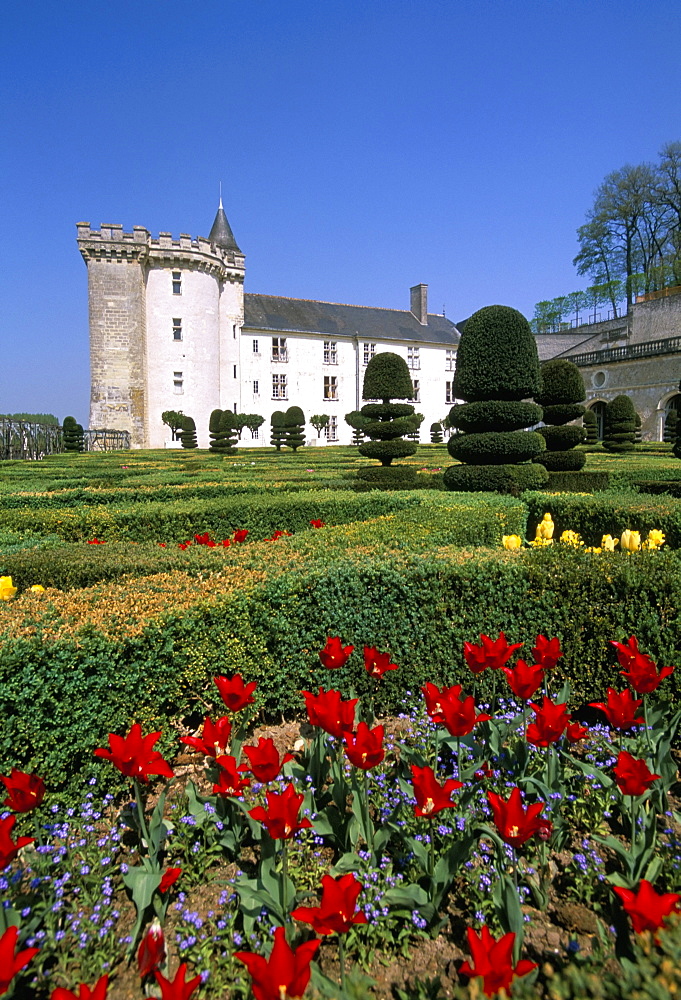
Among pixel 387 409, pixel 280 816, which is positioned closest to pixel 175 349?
pixel 387 409

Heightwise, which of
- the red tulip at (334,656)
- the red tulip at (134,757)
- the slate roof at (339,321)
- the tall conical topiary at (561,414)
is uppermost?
the slate roof at (339,321)

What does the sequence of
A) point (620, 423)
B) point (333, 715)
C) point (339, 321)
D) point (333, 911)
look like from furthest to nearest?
point (339, 321)
point (620, 423)
point (333, 715)
point (333, 911)

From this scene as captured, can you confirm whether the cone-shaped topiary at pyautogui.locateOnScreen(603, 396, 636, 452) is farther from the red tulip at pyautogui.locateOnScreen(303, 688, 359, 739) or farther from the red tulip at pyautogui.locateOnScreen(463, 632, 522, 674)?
the red tulip at pyautogui.locateOnScreen(303, 688, 359, 739)

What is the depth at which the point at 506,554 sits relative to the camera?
404cm

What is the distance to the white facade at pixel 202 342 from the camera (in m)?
34.6

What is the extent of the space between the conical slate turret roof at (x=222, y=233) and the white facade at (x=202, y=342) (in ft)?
0.28

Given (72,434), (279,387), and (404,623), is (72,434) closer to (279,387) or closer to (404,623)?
(279,387)

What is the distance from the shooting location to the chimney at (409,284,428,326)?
49000mm

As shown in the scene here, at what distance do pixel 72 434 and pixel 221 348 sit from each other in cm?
1132

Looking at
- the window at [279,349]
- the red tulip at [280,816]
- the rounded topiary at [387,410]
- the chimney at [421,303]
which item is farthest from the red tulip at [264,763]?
the chimney at [421,303]

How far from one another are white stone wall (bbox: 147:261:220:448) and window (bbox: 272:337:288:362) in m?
5.86

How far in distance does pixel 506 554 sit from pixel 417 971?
266 cm

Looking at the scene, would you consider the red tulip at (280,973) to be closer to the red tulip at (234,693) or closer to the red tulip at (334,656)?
the red tulip at (234,693)

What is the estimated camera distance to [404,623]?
11.5 feet
